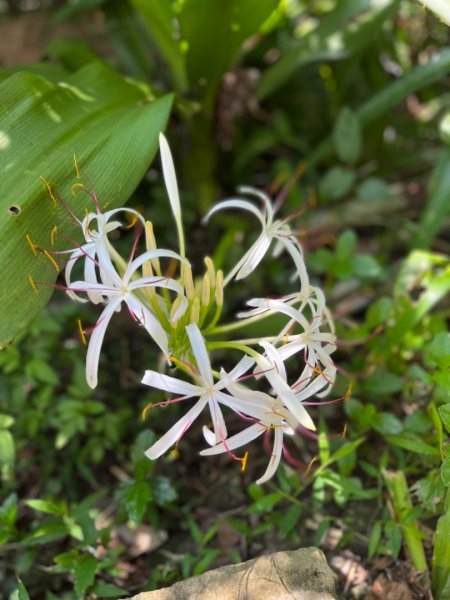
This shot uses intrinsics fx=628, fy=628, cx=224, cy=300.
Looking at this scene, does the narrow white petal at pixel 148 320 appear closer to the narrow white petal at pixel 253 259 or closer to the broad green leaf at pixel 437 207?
the narrow white petal at pixel 253 259

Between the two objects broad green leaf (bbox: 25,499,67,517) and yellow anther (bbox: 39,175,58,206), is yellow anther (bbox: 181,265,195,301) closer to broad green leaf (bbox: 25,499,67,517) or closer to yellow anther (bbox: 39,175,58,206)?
yellow anther (bbox: 39,175,58,206)

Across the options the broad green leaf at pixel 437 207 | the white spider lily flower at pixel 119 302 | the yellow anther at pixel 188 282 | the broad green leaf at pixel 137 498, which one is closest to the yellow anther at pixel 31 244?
the white spider lily flower at pixel 119 302

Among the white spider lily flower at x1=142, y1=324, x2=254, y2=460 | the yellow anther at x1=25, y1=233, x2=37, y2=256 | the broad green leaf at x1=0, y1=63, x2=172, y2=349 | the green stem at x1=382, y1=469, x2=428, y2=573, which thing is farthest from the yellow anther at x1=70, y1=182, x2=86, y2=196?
the green stem at x1=382, y1=469, x2=428, y2=573

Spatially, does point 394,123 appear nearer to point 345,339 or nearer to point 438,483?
point 345,339

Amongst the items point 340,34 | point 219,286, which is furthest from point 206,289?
point 340,34

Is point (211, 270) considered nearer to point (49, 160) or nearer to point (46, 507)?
point (49, 160)

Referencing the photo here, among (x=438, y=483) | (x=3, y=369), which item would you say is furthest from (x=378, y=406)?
(x=3, y=369)
